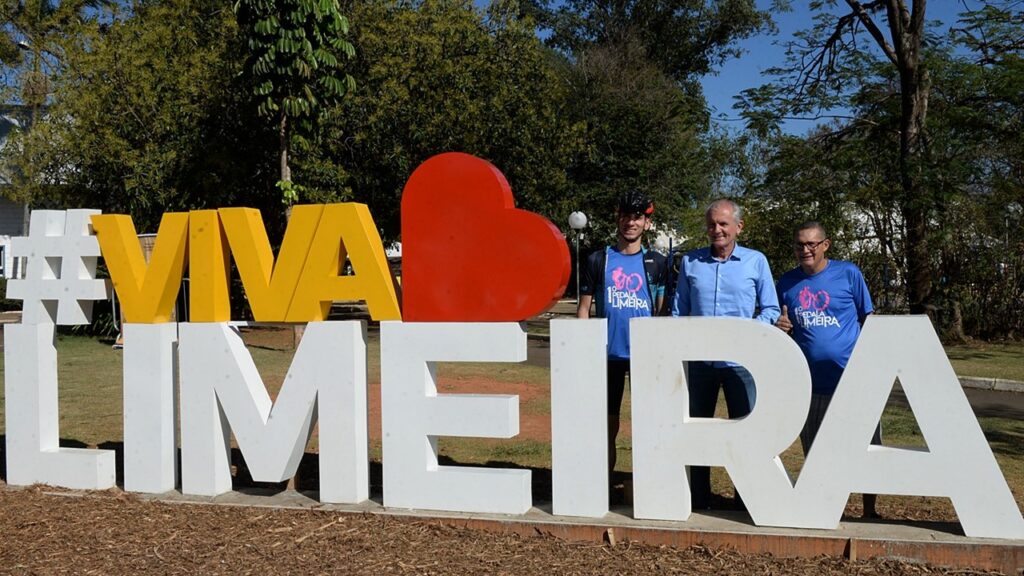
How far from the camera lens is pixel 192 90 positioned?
62.4ft

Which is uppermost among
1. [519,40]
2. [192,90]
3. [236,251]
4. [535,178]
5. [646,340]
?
[519,40]

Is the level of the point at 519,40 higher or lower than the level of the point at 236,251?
higher

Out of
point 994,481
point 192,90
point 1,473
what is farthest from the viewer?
point 192,90

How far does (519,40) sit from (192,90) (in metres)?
7.67

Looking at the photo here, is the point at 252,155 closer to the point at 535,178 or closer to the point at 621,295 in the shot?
the point at 535,178

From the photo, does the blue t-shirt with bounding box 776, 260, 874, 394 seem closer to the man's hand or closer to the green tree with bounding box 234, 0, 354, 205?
the man's hand

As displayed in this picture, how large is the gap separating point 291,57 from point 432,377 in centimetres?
1083

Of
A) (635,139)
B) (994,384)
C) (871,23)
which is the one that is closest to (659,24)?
(635,139)

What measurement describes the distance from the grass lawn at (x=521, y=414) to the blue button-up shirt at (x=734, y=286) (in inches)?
61.6

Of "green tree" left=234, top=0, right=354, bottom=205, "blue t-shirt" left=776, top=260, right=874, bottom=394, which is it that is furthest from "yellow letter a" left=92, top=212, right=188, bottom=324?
"green tree" left=234, top=0, right=354, bottom=205

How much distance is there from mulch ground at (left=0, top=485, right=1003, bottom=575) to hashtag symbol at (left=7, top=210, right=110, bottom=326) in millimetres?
1386

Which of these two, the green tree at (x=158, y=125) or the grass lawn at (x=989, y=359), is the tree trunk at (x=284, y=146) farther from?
the grass lawn at (x=989, y=359)

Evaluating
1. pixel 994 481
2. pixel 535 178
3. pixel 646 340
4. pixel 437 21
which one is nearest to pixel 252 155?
pixel 437 21

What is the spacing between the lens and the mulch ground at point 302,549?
4.42 meters
